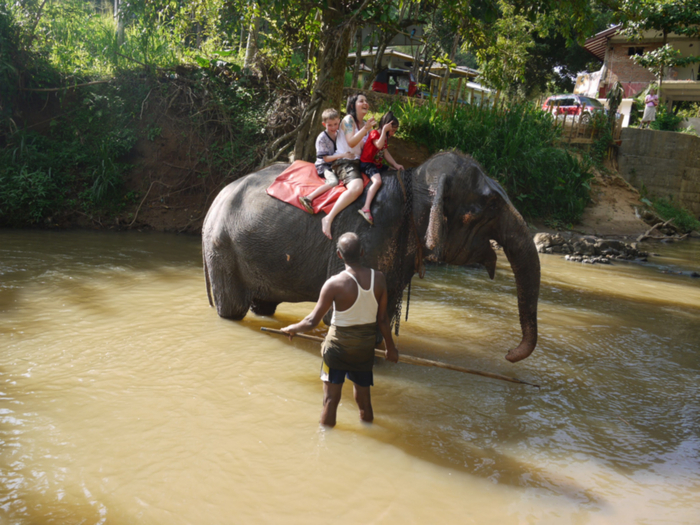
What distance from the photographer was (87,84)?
444 inches

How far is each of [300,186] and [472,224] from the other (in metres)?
1.47

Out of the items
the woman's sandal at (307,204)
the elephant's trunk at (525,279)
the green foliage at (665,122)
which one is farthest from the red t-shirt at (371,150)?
the green foliage at (665,122)

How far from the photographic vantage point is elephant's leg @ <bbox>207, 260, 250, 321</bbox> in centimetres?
502

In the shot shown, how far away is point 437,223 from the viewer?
4.01 m

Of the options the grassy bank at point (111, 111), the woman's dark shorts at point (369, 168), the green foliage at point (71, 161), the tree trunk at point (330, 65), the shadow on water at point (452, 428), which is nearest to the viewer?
the shadow on water at point (452, 428)

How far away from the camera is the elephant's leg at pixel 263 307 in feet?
18.1

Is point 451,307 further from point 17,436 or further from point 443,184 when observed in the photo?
point 17,436

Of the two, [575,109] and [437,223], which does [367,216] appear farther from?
[575,109]

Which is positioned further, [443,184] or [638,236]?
[638,236]

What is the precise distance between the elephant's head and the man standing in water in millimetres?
1044

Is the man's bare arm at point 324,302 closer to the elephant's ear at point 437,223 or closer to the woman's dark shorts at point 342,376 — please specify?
the woman's dark shorts at point 342,376

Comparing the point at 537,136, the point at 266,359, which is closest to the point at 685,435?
the point at 266,359

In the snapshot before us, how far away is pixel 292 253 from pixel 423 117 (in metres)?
8.11

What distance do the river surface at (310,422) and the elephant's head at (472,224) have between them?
2.48 ft
